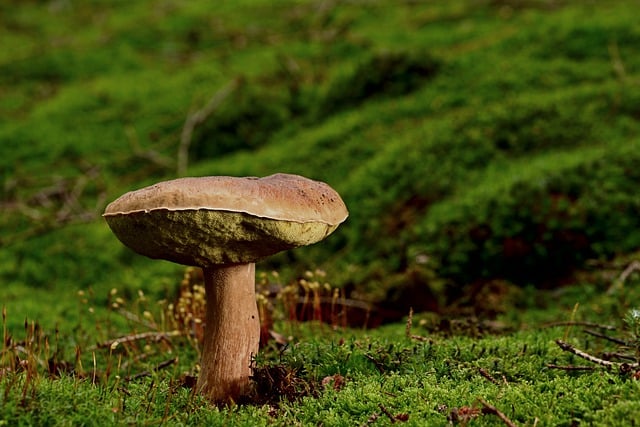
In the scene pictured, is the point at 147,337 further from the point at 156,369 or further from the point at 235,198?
the point at 235,198

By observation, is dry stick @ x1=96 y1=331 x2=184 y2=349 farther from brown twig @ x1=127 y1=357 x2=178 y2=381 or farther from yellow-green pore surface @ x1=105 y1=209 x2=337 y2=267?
yellow-green pore surface @ x1=105 y1=209 x2=337 y2=267

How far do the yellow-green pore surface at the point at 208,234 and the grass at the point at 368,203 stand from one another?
555 millimetres

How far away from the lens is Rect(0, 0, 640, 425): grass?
102 inches

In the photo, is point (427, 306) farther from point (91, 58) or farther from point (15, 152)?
point (91, 58)

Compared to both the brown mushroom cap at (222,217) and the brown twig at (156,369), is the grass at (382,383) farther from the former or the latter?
the brown mushroom cap at (222,217)

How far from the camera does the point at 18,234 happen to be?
6.11 meters

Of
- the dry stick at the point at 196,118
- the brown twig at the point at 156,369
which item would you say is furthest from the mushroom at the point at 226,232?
the dry stick at the point at 196,118

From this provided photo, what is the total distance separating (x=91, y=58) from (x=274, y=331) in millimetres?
7400

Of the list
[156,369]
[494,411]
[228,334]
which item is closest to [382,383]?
[494,411]

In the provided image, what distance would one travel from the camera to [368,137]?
243 inches

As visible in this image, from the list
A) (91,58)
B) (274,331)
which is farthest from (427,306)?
(91,58)

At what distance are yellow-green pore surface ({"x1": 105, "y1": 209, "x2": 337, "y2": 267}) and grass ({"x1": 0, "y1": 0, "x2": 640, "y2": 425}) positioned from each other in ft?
1.82

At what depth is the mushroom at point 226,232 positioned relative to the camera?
231 centimetres

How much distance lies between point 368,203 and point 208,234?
3078mm
